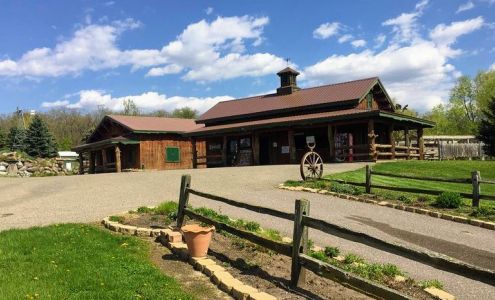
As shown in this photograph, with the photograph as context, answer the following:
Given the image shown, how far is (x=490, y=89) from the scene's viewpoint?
186 ft

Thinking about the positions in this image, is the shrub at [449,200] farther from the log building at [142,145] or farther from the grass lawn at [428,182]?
the log building at [142,145]

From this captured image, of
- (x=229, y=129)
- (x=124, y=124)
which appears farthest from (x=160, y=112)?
(x=229, y=129)

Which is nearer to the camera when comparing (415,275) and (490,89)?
(415,275)

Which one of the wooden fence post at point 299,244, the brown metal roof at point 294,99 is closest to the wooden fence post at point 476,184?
the wooden fence post at point 299,244

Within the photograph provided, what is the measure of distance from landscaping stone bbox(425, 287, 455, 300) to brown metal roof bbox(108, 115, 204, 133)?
3316 cm

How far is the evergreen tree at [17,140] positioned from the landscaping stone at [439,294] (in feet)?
177

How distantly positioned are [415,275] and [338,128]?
2277cm

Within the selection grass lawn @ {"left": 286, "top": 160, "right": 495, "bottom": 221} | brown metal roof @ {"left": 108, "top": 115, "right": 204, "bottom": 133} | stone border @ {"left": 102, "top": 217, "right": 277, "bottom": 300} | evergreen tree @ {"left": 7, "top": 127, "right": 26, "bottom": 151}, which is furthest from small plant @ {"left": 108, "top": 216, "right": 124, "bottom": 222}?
evergreen tree @ {"left": 7, "top": 127, "right": 26, "bottom": 151}

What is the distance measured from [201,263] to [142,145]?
3175 cm

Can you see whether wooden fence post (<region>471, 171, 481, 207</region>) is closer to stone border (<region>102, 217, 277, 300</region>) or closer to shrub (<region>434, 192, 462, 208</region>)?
shrub (<region>434, 192, 462, 208</region>)

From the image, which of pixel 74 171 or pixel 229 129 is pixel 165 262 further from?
pixel 74 171

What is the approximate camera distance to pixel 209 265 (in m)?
6.69

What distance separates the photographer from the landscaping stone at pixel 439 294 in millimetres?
5441

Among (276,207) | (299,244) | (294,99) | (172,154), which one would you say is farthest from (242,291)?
(172,154)
